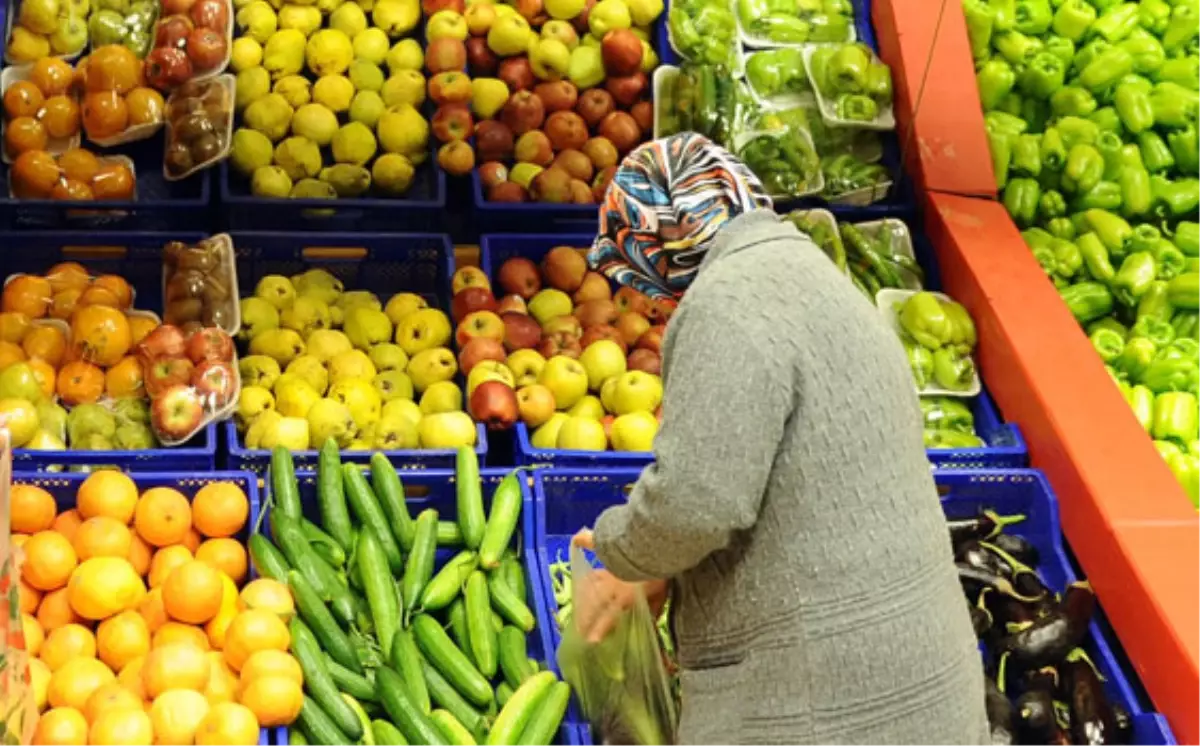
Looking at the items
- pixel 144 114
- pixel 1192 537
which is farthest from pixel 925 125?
pixel 144 114

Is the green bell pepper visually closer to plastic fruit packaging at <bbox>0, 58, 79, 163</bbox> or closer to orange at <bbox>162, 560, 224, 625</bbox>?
orange at <bbox>162, 560, 224, 625</bbox>

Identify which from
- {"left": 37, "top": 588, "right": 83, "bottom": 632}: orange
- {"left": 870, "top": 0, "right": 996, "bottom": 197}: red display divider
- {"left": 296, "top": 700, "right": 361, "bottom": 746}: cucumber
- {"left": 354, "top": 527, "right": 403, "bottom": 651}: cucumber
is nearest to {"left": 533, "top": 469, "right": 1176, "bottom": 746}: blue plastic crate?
{"left": 354, "top": 527, "right": 403, "bottom": 651}: cucumber

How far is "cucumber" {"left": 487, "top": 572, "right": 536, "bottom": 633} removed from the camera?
3.38 m

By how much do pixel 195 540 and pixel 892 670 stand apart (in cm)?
179

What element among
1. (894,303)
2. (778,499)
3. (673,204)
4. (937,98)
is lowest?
(894,303)

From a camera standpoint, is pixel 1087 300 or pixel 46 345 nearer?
pixel 46 345

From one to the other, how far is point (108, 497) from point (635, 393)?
143 centimetres

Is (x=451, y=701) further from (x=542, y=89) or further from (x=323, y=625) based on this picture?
(x=542, y=89)

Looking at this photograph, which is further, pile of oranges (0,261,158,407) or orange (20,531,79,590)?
pile of oranges (0,261,158,407)

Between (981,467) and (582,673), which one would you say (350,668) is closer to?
(582,673)

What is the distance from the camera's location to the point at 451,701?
3137 mm

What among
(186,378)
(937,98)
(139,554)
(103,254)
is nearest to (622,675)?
(139,554)

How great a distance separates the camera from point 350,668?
3168 mm

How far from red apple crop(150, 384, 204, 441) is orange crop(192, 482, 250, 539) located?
350 millimetres
